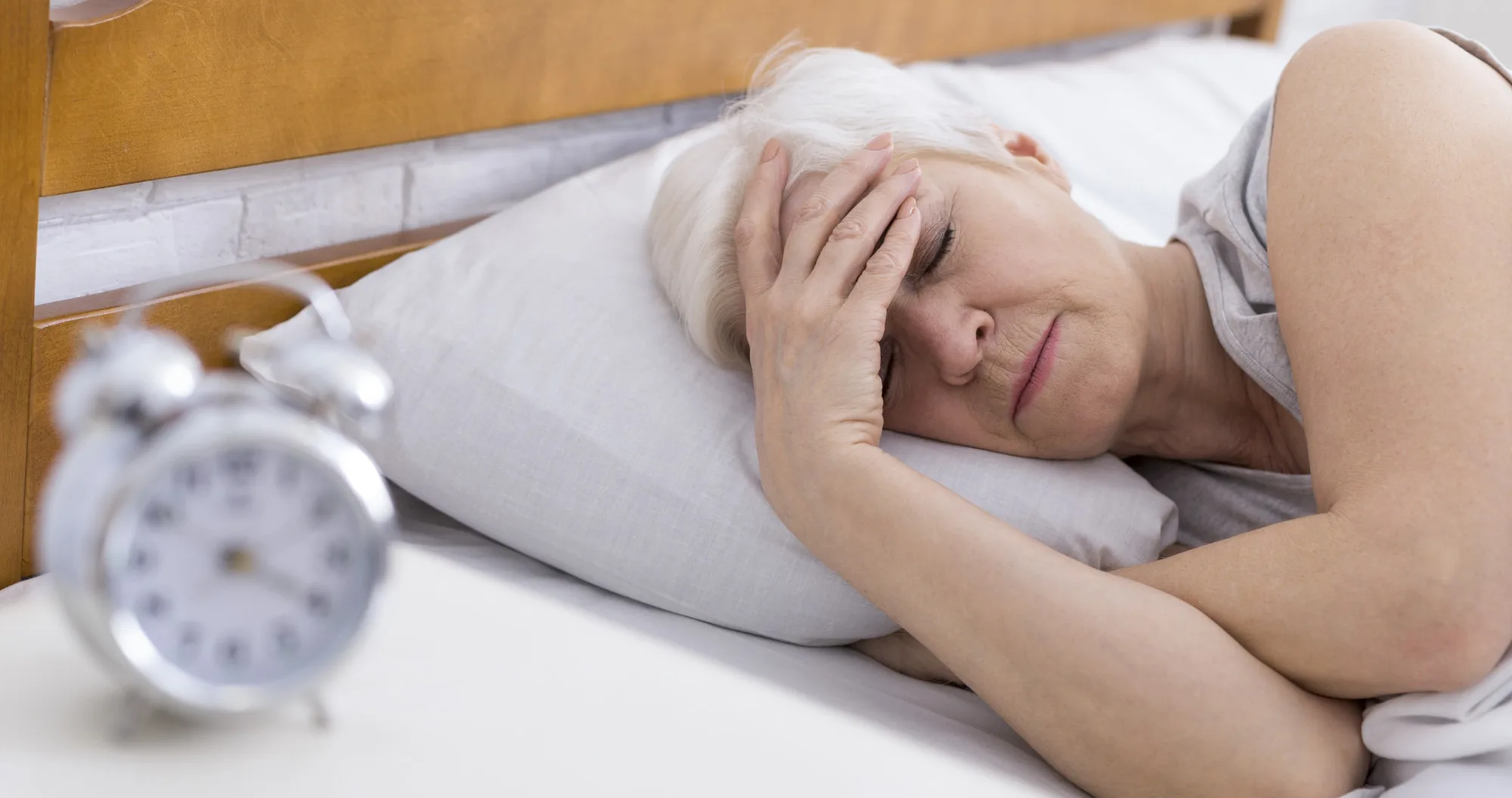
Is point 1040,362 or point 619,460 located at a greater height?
point 1040,362

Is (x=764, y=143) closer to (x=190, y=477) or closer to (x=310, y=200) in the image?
(x=310, y=200)

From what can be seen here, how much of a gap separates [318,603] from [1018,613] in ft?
1.55

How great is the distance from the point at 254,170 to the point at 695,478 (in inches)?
19.1

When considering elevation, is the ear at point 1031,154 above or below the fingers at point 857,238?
above

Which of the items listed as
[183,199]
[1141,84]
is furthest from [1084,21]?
[183,199]

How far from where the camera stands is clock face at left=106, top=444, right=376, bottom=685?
507mm

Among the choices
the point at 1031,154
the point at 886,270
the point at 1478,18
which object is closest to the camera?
the point at 886,270

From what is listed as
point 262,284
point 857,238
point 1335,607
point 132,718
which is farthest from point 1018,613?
point 262,284

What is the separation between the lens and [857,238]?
3.19 feet

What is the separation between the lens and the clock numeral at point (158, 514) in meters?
0.50

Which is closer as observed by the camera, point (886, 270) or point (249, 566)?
point (249, 566)

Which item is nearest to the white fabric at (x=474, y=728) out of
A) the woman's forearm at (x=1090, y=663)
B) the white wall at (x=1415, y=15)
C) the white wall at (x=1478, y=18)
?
the woman's forearm at (x=1090, y=663)

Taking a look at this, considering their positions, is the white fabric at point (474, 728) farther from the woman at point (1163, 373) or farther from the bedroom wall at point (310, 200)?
the bedroom wall at point (310, 200)

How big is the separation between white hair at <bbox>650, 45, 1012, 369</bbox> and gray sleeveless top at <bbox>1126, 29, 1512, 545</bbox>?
23 centimetres
